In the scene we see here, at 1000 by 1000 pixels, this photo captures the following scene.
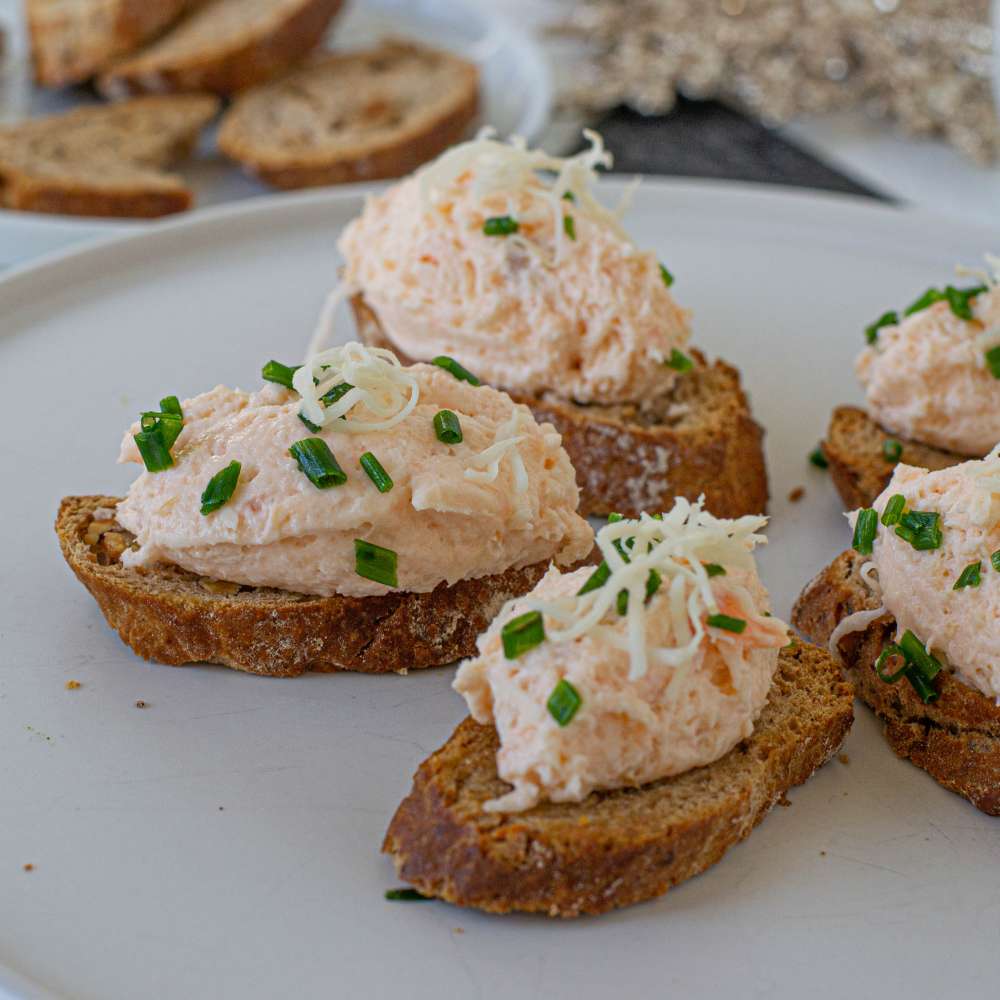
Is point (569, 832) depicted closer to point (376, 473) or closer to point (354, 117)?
point (376, 473)

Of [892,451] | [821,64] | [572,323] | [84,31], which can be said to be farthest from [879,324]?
[84,31]

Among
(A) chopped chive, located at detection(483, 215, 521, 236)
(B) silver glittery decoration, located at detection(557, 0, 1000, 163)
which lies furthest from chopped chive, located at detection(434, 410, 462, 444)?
(B) silver glittery decoration, located at detection(557, 0, 1000, 163)

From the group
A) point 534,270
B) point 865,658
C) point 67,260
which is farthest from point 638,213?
point 865,658

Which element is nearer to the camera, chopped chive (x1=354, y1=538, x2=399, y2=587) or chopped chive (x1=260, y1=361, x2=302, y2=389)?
chopped chive (x1=354, y1=538, x2=399, y2=587)

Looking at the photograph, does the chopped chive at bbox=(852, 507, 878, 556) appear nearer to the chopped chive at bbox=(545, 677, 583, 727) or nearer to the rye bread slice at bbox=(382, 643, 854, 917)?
the rye bread slice at bbox=(382, 643, 854, 917)

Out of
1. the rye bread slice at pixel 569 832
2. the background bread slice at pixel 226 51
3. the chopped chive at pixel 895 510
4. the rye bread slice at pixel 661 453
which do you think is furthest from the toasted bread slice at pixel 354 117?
the rye bread slice at pixel 569 832
